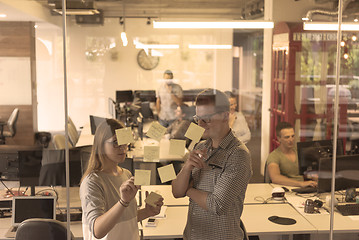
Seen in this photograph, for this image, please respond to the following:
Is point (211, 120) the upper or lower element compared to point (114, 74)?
lower

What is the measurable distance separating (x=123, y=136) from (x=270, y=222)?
4.81ft

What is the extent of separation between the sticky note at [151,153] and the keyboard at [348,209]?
1651 mm

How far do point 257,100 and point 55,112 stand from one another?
1930mm

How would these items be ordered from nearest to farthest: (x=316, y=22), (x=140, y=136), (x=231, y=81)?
1. (x=140, y=136)
2. (x=316, y=22)
3. (x=231, y=81)

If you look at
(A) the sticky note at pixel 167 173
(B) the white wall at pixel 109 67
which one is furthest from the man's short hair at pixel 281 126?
(A) the sticky note at pixel 167 173

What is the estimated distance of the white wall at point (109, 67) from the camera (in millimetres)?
2885

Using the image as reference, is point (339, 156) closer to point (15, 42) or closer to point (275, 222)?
point (275, 222)

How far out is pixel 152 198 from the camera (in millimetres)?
2303

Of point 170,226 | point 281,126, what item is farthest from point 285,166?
point 170,226

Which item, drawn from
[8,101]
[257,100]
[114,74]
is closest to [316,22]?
[257,100]

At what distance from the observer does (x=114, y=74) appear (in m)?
3.31

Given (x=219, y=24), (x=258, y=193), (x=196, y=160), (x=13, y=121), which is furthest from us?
(x=258, y=193)

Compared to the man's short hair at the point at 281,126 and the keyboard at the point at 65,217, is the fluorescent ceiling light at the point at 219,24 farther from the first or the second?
the keyboard at the point at 65,217

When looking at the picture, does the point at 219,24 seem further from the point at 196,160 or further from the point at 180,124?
the point at 196,160
